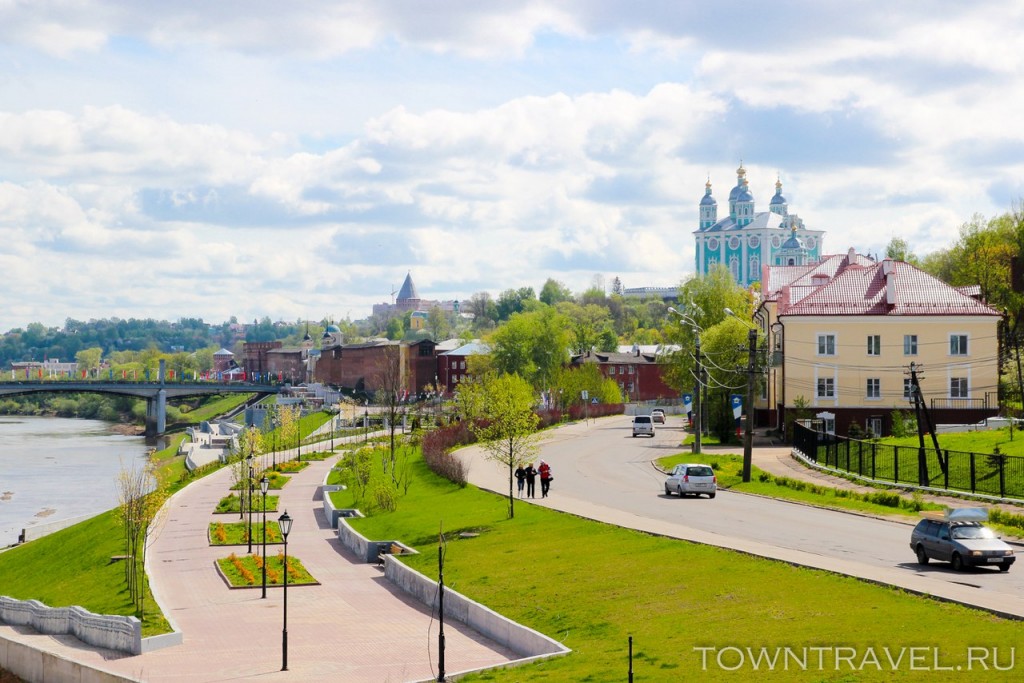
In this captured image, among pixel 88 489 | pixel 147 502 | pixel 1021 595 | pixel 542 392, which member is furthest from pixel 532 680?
pixel 542 392

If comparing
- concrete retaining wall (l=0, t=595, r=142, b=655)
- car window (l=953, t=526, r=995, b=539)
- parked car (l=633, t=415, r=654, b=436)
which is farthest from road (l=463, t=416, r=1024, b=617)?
parked car (l=633, t=415, r=654, b=436)

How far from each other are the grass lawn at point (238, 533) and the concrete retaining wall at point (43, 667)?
12060 mm

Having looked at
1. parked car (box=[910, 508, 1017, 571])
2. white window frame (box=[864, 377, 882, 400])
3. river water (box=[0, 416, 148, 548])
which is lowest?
river water (box=[0, 416, 148, 548])

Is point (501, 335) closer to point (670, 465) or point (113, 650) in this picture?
point (670, 465)

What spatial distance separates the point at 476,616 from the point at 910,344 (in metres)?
46.6

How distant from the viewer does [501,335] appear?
11838cm

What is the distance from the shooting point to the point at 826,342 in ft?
226

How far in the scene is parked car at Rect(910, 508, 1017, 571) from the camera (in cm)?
2555

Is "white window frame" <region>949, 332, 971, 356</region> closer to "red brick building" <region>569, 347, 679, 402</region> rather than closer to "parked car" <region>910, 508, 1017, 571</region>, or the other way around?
"parked car" <region>910, 508, 1017, 571</region>

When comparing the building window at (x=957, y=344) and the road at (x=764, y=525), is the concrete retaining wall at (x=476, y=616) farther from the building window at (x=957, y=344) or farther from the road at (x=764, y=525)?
the building window at (x=957, y=344)

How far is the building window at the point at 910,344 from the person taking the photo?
6800cm

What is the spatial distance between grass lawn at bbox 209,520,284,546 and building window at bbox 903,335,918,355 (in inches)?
1463

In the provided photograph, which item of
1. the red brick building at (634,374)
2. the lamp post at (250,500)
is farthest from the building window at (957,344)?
the red brick building at (634,374)

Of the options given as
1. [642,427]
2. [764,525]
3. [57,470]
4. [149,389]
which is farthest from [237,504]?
[149,389]
